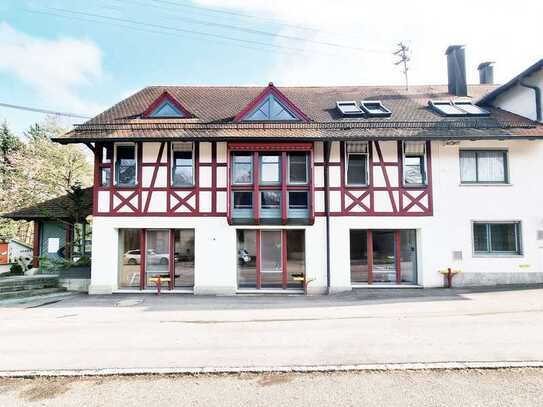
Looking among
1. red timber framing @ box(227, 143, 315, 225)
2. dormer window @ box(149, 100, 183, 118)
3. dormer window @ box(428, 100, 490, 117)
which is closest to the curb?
red timber framing @ box(227, 143, 315, 225)

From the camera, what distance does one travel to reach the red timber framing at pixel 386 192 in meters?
12.2

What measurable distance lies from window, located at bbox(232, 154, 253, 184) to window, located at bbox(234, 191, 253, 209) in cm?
50

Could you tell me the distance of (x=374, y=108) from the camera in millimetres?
14539

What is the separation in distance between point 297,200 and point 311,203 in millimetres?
581

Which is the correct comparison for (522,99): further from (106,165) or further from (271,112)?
(106,165)

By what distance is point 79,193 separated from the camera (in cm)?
1372

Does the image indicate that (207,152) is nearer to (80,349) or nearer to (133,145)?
(133,145)

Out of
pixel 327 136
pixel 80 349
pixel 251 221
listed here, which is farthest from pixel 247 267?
pixel 80 349

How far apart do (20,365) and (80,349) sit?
91 centimetres

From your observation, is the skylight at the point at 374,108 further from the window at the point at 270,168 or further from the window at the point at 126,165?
the window at the point at 126,165

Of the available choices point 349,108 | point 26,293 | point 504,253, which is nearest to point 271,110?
point 349,108

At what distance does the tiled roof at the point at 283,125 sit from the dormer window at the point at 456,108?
0.96ft

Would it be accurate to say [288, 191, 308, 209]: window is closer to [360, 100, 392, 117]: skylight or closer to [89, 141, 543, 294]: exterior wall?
A: [89, 141, 543, 294]: exterior wall

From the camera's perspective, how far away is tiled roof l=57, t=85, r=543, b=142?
12055mm
